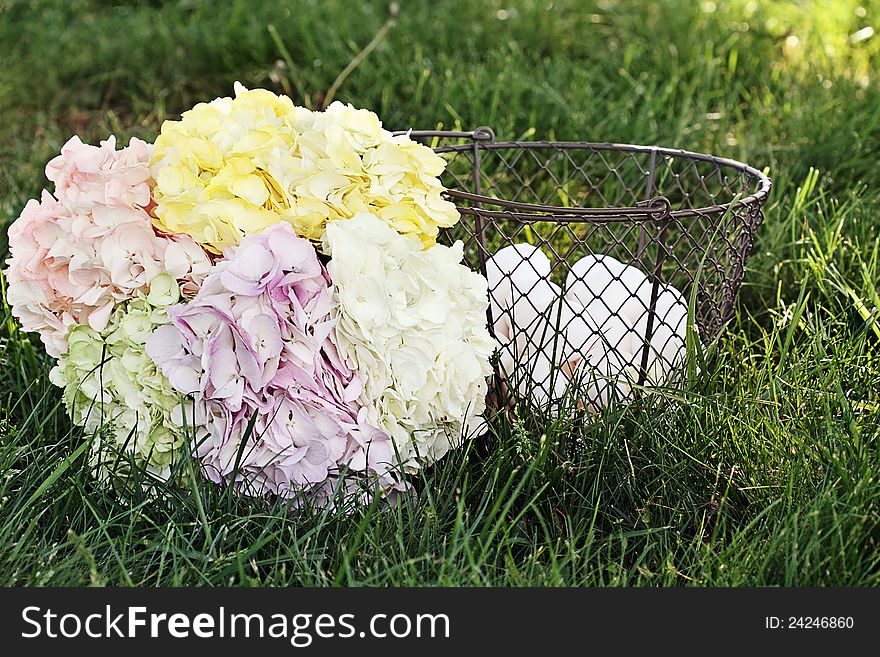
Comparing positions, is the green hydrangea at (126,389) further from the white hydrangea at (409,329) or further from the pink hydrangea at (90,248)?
the white hydrangea at (409,329)

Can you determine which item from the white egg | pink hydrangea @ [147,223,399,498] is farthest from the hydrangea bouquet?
the white egg

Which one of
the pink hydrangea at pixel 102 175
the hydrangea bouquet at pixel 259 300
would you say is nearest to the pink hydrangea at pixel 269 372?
the hydrangea bouquet at pixel 259 300

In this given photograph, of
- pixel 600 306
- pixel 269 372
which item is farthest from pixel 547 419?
pixel 269 372

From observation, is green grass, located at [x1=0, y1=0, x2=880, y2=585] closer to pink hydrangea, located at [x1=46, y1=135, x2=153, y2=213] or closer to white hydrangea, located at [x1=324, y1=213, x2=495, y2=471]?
white hydrangea, located at [x1=324, y1=213, x2=495, y2=471]

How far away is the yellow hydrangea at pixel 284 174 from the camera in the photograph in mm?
1194

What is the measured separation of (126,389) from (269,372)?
0.19m

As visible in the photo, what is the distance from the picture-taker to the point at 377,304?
3.86 feet

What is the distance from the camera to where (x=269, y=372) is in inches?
45.5

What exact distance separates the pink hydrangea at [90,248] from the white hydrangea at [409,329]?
180mm

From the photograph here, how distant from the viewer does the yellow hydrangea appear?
119 centimetres

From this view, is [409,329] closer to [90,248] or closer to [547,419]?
[547,419]

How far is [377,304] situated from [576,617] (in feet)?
1.33

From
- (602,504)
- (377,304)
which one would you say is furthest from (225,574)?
(602,504)

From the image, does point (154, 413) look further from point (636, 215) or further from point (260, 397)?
point (636, 215)
